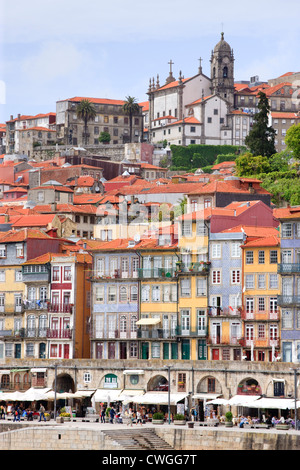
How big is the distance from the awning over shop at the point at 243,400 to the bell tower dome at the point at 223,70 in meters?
112

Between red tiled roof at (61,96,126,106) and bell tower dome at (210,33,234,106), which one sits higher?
bell tower dome at (210,33,234,106)

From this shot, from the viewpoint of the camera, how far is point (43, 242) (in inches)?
3755

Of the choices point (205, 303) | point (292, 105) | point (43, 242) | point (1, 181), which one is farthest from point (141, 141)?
point (205, 303)

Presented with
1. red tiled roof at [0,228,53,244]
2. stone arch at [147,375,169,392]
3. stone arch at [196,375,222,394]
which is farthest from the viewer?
red tiled roof at [0,228,53,244]

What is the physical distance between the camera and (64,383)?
277 feet

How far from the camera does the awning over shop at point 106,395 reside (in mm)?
78688

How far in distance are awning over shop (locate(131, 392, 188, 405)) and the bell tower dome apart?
109 metres

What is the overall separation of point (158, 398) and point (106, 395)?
183 inches

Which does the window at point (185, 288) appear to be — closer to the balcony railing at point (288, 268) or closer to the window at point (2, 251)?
the balcony railing at point (288, 268)

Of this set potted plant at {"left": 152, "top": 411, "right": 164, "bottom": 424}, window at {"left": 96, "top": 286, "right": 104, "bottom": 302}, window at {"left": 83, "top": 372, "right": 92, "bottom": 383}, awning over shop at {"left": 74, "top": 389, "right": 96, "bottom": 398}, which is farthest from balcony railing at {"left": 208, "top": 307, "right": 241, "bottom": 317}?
potted plant at {"left": 152, "top": 411, "right": 164, "bottom": 424}

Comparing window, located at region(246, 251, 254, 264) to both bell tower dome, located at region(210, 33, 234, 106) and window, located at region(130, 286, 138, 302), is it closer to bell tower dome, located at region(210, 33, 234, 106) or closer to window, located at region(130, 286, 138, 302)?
window, located at region(130, 286, 138, 302)

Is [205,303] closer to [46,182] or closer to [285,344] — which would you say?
[285,344]

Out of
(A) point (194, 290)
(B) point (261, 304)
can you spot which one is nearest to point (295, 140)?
(A) point (194, 290)

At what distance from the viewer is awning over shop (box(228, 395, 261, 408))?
7198cm
